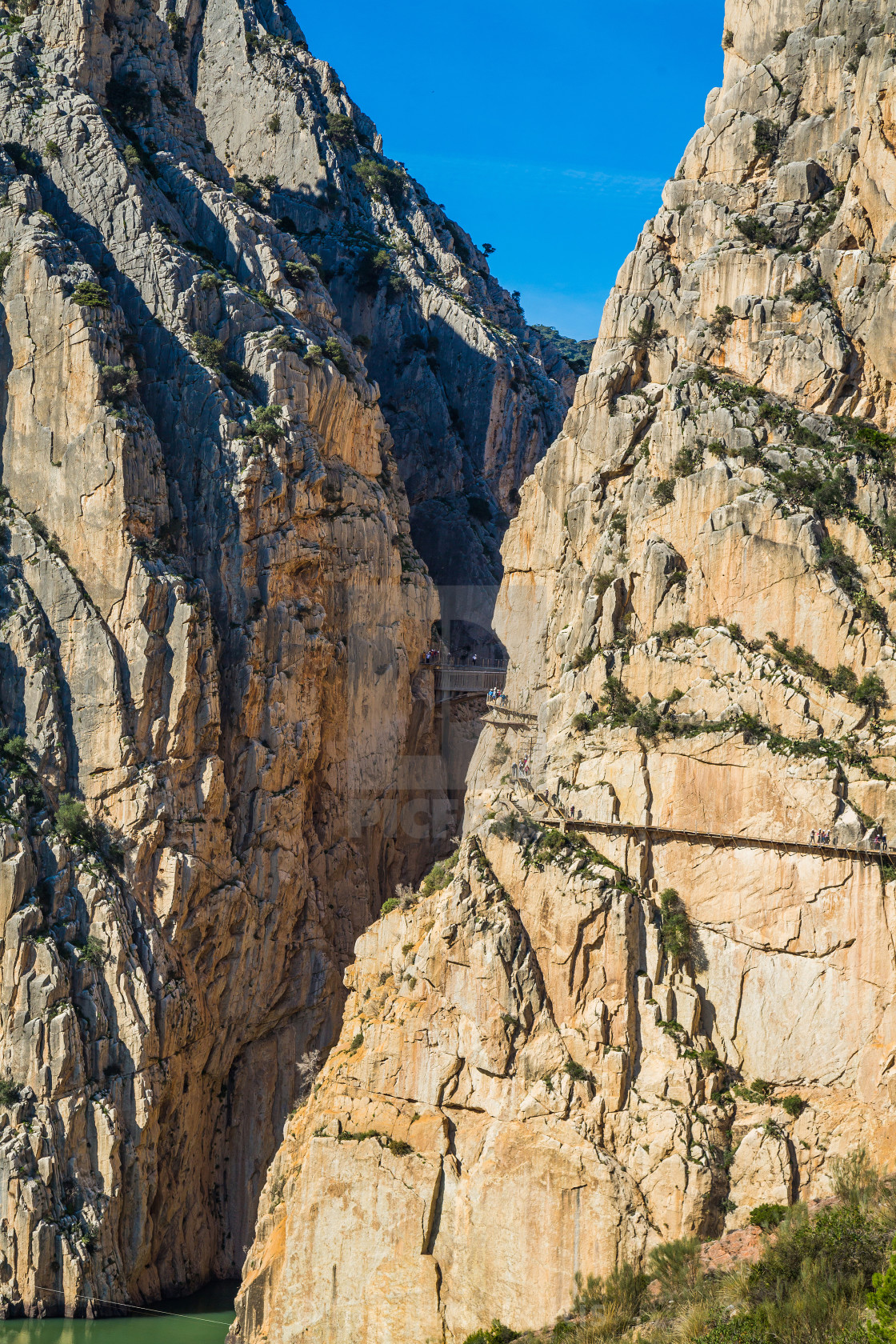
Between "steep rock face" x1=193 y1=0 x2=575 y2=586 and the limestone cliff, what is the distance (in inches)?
954

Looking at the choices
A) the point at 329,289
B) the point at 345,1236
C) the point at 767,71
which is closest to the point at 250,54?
the point at 329,289

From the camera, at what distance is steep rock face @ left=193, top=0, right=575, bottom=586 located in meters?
74.4

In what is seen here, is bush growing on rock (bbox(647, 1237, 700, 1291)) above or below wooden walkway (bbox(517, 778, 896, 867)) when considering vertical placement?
below

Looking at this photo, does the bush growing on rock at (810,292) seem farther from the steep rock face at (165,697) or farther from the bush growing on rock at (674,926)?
the steep rock face at (165,697)

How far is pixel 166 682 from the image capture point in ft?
183

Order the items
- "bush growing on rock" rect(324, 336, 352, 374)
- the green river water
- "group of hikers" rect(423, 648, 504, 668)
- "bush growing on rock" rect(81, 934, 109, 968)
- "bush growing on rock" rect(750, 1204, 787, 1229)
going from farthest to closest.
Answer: "group of hikers" rect(423, 648, 504, 668)
"bush growing on rock" rect(324, 336, 352, 374)
"bush growing on rock" rect(81, 934, 109, 968)
the green river water
"bush growing on rock" rect(750, 1204, 787, 1229)

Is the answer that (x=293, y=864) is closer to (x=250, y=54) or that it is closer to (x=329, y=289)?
(x=329, y=289)

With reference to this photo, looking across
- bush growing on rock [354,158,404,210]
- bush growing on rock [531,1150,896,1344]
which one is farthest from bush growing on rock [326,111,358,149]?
bush growing on rock [531,1150,896,1344]

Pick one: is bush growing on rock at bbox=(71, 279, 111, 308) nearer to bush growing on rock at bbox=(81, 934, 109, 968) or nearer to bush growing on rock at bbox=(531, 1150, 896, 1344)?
bush growing on rock at bbox=(81, 934, 109, 968)

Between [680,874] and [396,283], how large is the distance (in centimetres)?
4335

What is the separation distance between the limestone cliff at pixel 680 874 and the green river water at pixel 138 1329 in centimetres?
557

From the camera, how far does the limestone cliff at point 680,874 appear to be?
41000 mm

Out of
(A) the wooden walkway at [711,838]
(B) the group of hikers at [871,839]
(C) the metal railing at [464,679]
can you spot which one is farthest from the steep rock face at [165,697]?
(B) the group of hikers at [871,839]

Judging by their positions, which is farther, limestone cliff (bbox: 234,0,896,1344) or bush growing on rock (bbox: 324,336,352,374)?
bush growing on rock (bbox: 324,336,352,374)
